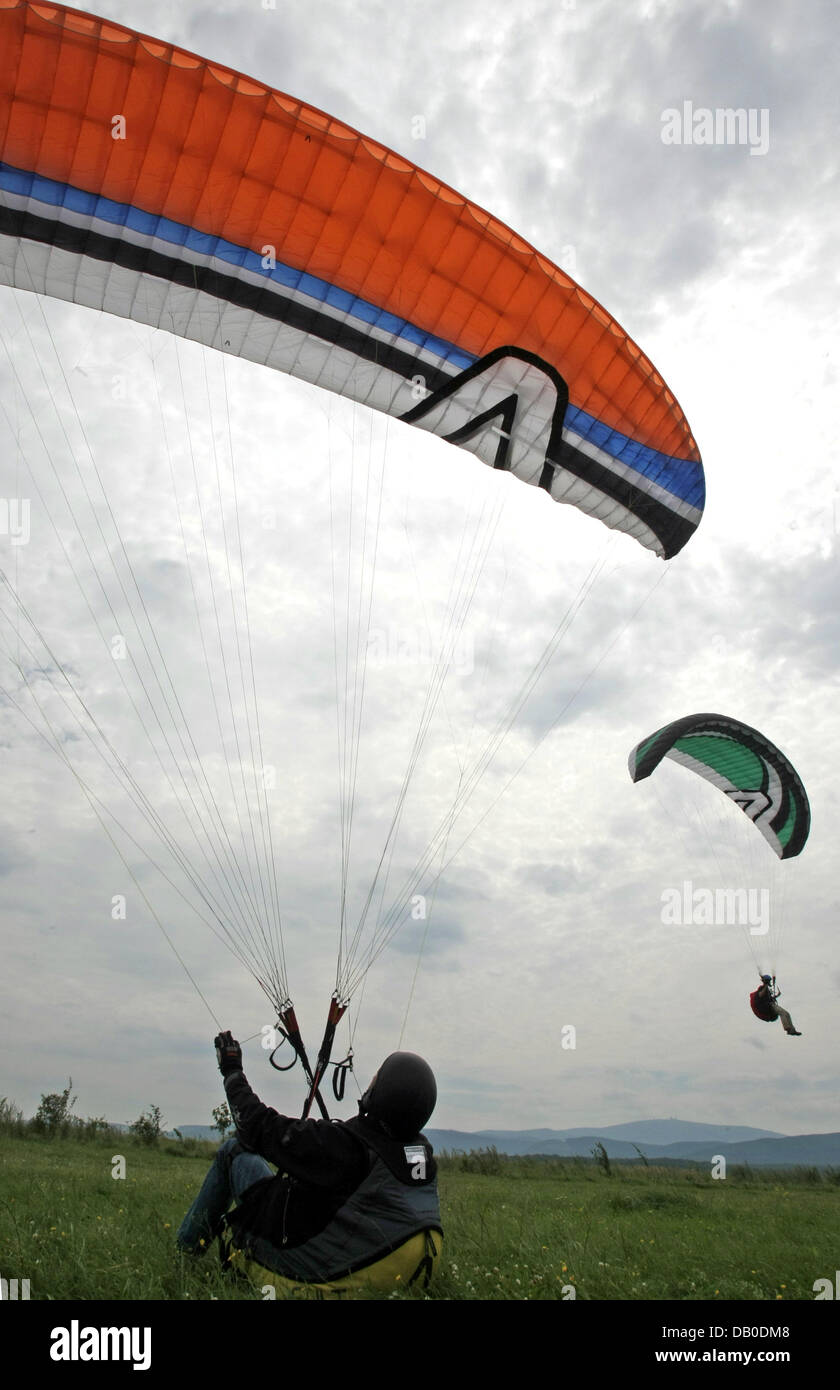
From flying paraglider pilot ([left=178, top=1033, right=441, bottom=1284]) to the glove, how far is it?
1.04 feet

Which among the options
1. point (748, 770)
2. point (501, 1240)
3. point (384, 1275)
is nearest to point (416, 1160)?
point (384, 1275)

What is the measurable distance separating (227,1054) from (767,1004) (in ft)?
49.8

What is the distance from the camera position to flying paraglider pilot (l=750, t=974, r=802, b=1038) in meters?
16.3

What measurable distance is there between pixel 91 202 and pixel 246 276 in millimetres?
1162

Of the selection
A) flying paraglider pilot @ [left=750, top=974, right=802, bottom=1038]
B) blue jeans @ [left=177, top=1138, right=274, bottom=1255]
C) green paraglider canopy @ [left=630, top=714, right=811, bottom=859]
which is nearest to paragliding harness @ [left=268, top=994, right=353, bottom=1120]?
blue jeans @ [left=177, top=1138, right=274, bottom=1255]

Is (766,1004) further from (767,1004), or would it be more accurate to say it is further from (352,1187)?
(352,1187)

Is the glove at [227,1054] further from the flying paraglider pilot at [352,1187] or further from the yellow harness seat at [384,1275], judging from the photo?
the yellow harness seat at [384,1275]

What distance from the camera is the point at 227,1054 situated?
3.93 meters

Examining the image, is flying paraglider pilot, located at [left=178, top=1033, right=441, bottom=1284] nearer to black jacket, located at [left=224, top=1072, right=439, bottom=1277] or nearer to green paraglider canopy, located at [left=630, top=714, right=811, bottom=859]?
black jacket, located at [left=224, top=1072, right=439, bottom=1277]

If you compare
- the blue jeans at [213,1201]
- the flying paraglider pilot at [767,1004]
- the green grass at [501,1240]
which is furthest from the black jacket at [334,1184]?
the flying paraglider pilot at [767,1004]

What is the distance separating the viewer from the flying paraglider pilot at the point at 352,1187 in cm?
332

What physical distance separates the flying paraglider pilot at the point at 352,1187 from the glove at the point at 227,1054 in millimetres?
318

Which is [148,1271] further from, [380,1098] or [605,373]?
[605,373]

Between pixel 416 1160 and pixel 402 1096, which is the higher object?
pixel 402 1096
